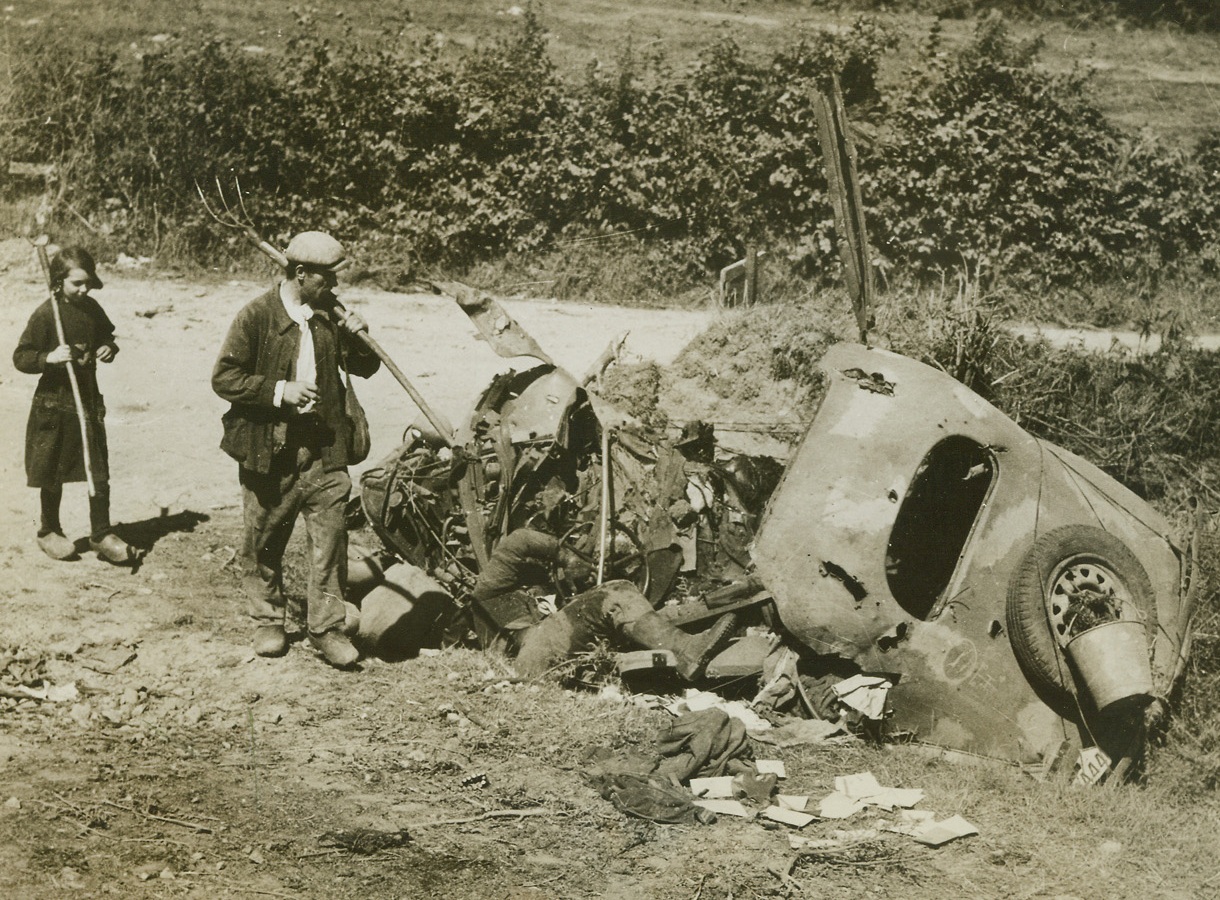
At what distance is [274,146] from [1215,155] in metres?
12.6

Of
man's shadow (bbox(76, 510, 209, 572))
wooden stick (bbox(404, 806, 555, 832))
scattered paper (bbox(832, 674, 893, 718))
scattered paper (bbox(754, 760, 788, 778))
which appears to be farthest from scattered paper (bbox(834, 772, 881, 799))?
man's shadow (bbox(76, 510, 209, 572))

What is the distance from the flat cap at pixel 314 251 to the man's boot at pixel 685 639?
95.2 inches

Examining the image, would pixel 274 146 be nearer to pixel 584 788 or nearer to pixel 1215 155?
pixel 584 788

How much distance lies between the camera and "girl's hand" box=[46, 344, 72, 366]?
6.36m

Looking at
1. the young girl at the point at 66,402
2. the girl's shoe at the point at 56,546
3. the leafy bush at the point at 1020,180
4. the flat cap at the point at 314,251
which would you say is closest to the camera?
the flat cap at the point at 314,251

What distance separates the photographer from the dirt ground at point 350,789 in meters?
4.26

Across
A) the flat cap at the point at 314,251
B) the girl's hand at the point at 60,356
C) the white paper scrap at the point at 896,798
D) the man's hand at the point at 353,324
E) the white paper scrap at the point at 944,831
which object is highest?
the flat cap at the point at 314,251

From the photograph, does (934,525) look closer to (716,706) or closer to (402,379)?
(716,706)

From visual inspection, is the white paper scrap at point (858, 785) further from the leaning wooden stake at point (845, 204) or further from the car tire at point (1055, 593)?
the leaning wooden stake at point (845, 204)

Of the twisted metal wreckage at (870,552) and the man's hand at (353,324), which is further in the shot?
the man's hand at (353,324)

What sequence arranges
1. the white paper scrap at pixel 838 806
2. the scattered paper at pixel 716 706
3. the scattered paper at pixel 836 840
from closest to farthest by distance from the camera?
the scattered paper at pixel 836 840
the white paper scrap at pixel 838 806
the scattered paper at pixel 716 706

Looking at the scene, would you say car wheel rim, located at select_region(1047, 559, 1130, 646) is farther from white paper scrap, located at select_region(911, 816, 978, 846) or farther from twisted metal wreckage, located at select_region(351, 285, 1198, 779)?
white paper scrap, located at select_region(911, 816, 978, 846)

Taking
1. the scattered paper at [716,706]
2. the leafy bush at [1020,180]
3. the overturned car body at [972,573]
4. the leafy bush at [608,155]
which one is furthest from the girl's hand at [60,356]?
the leafy bush at [1020,180]

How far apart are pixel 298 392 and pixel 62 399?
2010mm
